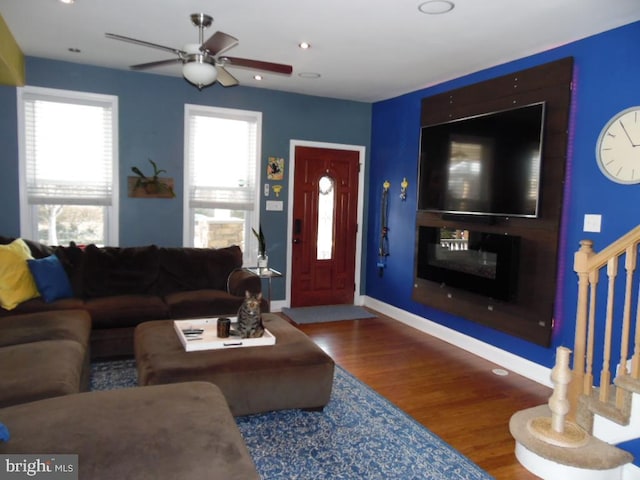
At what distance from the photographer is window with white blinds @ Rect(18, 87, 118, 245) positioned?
455 centimetres

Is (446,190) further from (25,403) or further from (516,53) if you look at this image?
(25,403)

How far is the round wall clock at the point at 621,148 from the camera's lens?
3053 mm

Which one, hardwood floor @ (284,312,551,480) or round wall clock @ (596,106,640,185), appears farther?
round wall clock @ (596,106,640,185)

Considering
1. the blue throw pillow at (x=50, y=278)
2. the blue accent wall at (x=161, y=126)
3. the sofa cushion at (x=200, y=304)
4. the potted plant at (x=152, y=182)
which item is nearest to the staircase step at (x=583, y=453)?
the sofa cushion at (x=200, y=304)

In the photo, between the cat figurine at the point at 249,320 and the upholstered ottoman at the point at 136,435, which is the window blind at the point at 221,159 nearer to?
the cat figurine at the point at 249,320

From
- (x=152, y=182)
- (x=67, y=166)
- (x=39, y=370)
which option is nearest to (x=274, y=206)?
(x=152, y=182)

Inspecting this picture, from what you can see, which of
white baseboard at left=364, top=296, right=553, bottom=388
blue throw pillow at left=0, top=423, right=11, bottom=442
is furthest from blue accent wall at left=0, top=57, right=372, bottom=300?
blue throw pillow at left=0, top=423, right=11, bottom=442

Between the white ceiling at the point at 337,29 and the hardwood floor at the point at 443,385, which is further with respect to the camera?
the white ceiling at the point at 337,29

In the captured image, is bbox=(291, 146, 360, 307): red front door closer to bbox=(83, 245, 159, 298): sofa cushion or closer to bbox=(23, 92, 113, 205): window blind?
bbox=(83, 245, 159, 298): sofa cushion

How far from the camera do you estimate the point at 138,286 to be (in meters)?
4.30

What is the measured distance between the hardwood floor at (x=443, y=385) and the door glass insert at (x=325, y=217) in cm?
111

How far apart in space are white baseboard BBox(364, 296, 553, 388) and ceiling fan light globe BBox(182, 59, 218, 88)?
10.8 ft

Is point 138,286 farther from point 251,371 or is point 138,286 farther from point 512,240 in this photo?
point 512,240

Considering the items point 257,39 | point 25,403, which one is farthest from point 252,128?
point 25,403
